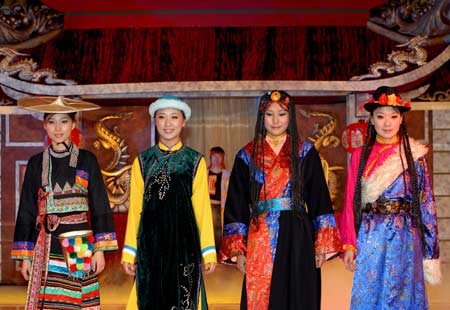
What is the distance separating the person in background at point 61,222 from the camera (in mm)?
3723

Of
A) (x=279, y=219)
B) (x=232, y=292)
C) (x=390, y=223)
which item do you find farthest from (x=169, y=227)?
(x=232, y=292)

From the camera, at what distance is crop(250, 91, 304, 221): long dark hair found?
363 centimetres

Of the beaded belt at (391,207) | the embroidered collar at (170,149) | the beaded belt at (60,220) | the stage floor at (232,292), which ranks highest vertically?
the embroidered collar at (170,149)

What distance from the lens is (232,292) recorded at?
6.25 metres

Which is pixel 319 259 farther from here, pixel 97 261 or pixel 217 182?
pixel 217 182

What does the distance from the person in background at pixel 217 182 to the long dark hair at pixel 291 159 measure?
364 cm

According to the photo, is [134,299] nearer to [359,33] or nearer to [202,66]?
[202,66]

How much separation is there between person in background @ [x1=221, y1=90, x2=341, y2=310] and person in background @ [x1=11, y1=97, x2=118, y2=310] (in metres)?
0.73

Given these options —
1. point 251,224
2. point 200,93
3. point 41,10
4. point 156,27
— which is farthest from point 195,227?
point 41,10

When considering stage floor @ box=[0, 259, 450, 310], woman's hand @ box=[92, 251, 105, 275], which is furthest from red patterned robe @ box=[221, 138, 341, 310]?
stage floor @ box=[0, 259, 450, 310]

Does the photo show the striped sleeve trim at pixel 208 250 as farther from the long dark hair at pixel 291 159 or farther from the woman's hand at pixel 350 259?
the woman's hand at pixel 350 259

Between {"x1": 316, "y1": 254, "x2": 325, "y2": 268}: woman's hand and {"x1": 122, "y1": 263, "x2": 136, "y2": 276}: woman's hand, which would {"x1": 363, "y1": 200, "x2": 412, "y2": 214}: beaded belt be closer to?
{"x1": 316, "y1": 254, "x2": 325, "y2": 268}: woman's hand

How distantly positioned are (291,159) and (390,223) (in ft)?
2.05

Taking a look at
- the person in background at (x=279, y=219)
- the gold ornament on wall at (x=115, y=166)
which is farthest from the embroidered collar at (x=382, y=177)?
the gold ornament on wall at (x=115, y=166)
